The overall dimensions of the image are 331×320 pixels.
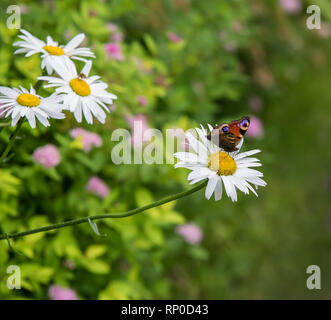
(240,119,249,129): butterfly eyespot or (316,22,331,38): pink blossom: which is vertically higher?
(316,22,331,38): pink blossom

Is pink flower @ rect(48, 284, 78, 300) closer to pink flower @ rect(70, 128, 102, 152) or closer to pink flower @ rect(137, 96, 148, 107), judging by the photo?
pink flower @ rect(70, 128, 102, 152)

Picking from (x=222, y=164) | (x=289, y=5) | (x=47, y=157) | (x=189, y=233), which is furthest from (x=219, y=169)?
(x=289, y=5)

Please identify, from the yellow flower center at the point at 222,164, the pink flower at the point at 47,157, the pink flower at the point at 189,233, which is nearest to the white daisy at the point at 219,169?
the yellow flower center at the point at 222,164

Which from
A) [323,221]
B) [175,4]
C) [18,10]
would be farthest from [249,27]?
[18,10]

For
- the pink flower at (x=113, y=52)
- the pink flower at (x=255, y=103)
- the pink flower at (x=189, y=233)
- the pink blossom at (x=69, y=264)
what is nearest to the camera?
the pink blossom at (x=69, y=264)

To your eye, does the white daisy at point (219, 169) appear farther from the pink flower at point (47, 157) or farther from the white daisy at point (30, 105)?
the pink flower at point (47, 157)

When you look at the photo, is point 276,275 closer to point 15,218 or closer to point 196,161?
point 15,218

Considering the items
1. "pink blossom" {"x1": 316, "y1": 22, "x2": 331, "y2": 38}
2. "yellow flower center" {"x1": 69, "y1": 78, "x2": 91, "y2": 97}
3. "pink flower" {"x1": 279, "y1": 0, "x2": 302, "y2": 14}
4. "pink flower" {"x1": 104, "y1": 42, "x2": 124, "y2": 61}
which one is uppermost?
"pink flower" {"x1": 279, "y1": 0, "x2": 302, "y2": 14}

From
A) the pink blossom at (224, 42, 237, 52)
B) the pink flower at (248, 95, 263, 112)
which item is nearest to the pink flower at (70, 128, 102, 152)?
the pink blossom at (224, 42, 237, 52)
